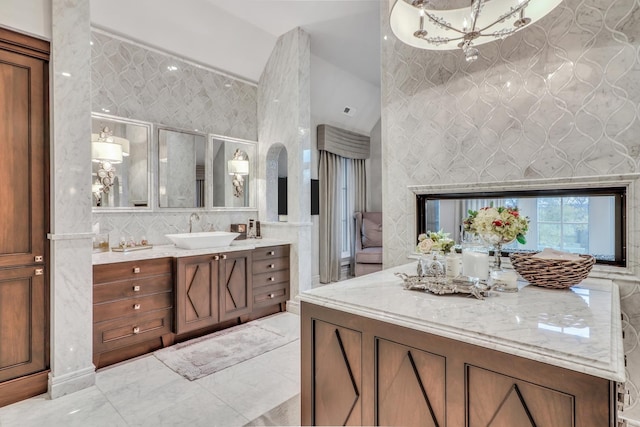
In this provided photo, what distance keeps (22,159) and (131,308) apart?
1378 mm

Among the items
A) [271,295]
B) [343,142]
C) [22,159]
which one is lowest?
[271,295]

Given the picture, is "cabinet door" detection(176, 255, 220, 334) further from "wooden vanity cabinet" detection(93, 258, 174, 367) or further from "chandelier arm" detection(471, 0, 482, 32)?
"chandelier arm" detection(471, 0, 482, 32)

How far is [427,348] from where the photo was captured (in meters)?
1.16

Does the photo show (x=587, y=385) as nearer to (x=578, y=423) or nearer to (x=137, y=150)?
(x=578, y=423)

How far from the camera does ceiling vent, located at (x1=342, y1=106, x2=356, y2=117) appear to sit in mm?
5574

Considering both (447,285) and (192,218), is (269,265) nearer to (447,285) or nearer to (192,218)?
(192,218)

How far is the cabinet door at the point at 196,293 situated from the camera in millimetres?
3010

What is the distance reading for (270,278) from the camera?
389 cm

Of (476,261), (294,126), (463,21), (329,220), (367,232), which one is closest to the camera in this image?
(476,261)

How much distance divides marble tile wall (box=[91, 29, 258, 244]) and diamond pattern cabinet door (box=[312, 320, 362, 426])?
2.73 metres

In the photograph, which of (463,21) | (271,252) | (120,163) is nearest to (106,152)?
(120,163)

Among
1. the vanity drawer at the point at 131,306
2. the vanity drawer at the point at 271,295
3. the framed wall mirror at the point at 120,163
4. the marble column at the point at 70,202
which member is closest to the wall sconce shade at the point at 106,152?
the framed wall mirror at the point at 120,163

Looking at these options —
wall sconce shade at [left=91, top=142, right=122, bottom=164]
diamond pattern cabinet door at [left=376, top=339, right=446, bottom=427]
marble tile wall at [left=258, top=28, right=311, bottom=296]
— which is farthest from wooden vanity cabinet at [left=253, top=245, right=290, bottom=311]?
diamond pattern cabinet door at [left=376, top=339, right=446, bottom=427]

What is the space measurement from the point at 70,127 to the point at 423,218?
273cm
